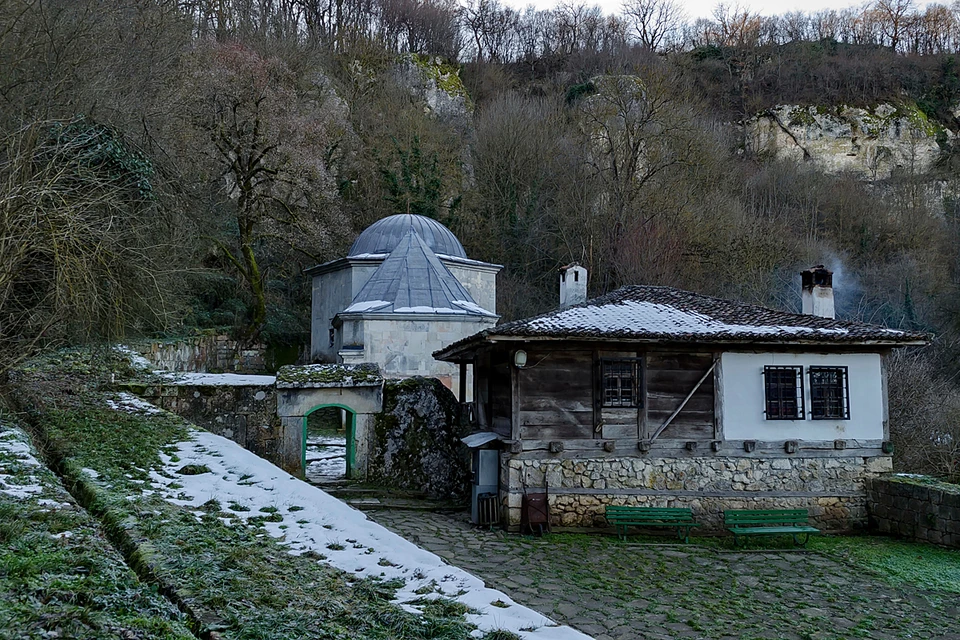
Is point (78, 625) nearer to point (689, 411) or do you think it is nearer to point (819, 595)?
point (819, 595)

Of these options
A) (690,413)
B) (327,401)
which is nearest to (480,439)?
(327,401)

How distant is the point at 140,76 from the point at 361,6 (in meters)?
33.1

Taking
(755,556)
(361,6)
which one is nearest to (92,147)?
(755,556)

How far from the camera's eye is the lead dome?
24.2 m

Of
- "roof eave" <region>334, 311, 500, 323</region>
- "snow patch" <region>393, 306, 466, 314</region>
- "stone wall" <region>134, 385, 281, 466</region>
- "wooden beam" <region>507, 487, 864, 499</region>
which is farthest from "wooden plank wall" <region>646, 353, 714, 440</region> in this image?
"snow patch" <region>393, 306, 466, 314</region>

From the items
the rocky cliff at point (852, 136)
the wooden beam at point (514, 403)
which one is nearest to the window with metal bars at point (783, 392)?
the wooden beam at point (514, 403)

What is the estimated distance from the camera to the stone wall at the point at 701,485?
11.3 metres

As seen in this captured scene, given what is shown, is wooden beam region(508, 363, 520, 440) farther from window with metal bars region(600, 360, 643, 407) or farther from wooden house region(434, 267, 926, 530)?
window with metal bars region(600, 360, 643, 407)

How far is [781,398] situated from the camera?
1204 cm

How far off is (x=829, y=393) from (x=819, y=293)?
2.96 m

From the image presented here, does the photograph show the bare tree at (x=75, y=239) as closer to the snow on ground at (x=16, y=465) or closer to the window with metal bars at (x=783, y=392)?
the snow on ground at (x=16, y=465)

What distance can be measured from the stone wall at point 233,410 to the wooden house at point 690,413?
3664 millimetres

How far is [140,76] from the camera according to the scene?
36.0ft

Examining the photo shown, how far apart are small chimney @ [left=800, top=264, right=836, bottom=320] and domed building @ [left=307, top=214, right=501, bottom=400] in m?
8.08
